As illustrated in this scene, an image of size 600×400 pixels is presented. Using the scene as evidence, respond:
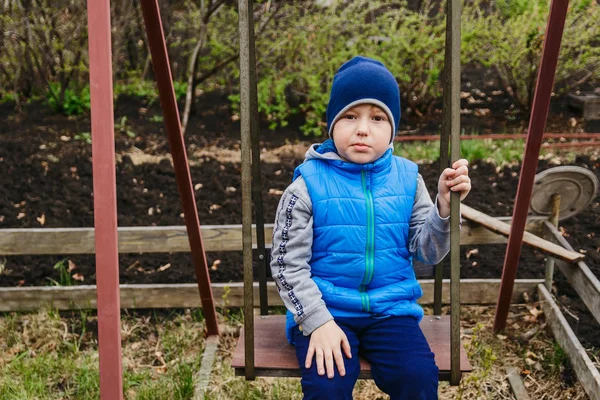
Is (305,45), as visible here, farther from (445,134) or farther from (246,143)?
(246,143)

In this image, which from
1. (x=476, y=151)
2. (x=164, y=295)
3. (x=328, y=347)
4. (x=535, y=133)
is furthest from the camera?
(x=476, y=151)

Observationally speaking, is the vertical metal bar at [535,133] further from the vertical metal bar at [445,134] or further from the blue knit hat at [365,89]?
the blue knit hat at [365,89]

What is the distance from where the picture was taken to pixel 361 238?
6.95 feet

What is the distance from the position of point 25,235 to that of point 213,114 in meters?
4.05

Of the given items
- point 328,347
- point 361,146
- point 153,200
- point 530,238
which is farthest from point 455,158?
point 153,200

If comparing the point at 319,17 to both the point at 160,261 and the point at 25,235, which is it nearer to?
the point at 160,261

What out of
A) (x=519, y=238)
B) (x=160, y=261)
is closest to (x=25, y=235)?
(x=160, y=261)

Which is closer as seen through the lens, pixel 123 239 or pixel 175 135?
pixel 175 135

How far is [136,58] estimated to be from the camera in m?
9.00

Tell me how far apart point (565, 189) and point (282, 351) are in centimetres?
221

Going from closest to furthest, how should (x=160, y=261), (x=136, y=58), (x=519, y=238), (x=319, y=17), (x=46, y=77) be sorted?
(x=519, y=238), (x=160, y=261), (x=319, y=17), (x=46, y=77), (x=136, y=58)

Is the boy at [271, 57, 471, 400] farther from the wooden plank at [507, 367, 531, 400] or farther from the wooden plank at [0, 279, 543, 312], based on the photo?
the wooden plank at [0, 279, 543, 312]

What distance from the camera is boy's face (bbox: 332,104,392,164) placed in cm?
212

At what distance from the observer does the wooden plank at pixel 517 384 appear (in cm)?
304
